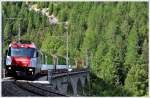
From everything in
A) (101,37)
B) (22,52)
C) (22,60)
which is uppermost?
(101,37)

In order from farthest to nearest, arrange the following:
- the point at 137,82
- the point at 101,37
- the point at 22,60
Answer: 1. the point at 101,37
2. the point at 137,82
3. the point at 22,60

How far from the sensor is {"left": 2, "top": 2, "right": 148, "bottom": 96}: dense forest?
53781 mm

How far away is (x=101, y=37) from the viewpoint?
92.7 meters

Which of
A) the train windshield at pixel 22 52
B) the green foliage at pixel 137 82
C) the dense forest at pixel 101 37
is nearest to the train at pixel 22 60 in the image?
the train windshield at pixel 22 52

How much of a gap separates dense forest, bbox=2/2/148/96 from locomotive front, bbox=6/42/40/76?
32.9ft

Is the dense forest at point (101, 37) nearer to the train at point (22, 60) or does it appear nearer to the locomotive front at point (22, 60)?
the train at point (22, 60)

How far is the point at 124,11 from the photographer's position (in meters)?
114

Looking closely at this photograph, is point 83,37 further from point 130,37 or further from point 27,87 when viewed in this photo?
point 27,87

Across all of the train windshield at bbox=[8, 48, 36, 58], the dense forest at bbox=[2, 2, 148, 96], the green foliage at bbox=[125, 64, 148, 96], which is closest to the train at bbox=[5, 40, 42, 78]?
the train windshield at bbox=[8, 48, 36, 58]

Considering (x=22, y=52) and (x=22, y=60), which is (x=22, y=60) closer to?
(x=22, y=60)

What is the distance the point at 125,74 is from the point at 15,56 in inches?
1715

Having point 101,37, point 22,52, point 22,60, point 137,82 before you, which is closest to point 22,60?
point 22,60

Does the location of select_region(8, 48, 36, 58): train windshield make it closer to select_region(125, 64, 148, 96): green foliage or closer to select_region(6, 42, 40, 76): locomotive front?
select_region(6, 42, 40, 76): locomotive front

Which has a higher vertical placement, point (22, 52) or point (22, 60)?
point (22, 52)
